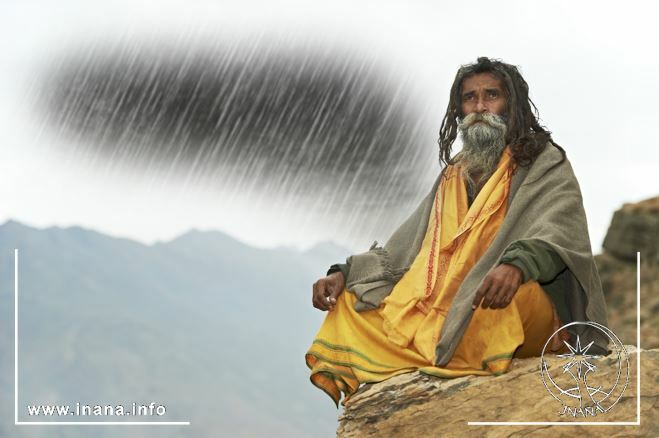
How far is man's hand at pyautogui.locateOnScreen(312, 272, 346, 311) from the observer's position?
6.20 meters

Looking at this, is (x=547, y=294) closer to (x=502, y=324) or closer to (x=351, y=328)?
(x=502, y=324)

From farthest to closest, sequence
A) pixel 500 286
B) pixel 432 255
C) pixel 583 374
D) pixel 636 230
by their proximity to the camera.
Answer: pixel 636 230 < pixel 432 255 < pixel 583 374 < pixel 500 286

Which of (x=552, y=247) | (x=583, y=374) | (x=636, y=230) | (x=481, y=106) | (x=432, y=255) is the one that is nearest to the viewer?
(x=552, y=247)

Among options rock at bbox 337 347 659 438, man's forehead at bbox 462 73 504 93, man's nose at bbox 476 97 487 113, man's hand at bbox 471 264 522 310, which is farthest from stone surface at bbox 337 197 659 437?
man's forehead at bbox 462 73 504 93

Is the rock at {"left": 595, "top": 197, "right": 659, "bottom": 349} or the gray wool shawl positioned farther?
the rock at {"left": 595, "top": 197, "right": 659, "bottom": 349}

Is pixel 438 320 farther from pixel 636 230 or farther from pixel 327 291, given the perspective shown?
pixel 636 230

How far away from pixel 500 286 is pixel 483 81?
1.35 m

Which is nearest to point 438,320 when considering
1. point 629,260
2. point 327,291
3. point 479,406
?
point 479,406

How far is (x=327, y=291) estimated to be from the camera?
621 centimetres

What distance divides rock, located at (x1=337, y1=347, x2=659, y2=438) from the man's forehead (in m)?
1.55

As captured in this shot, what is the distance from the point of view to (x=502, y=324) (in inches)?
220

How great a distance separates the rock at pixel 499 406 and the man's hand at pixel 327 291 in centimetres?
72

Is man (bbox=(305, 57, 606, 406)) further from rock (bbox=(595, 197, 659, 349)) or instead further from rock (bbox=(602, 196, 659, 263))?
rock (bbox=(602, 196, 659, 263))

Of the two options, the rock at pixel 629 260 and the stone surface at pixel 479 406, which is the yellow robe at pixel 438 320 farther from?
the rock at pixel 629 260
